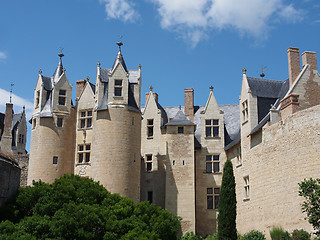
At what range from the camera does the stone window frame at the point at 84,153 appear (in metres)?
32.2

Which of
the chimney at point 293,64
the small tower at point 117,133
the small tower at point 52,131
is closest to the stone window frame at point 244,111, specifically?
the chimney at point 293,64

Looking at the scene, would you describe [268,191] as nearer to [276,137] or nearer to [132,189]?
[276,137]

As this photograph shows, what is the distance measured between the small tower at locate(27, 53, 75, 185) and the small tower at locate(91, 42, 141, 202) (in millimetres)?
2693

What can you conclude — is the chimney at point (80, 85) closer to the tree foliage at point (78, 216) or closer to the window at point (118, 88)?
the window at point (118, 88)

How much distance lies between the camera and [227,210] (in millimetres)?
24219

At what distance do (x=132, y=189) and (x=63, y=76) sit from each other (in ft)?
34.2

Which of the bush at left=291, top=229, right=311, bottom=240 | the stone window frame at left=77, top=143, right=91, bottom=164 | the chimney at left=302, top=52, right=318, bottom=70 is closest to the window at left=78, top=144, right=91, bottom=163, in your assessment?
the stone window frame at left=77, top=143, right=91, bottom=164

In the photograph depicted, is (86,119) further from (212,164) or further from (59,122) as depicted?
(212,164)

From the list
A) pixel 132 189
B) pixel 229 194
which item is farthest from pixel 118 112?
pixel 229 194

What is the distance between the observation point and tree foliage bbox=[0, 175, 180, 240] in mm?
20145

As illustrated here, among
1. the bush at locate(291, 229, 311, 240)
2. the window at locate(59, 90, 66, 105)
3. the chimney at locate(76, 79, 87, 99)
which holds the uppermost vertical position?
the chimney at locate(76, 79, 87, 99)

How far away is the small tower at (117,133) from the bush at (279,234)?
10.0 metres

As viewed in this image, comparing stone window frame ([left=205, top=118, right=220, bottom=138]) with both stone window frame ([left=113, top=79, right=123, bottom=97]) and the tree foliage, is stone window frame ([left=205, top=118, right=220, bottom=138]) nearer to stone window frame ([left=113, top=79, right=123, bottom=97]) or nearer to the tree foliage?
stone window frame ([left=113, top=79, right=123, bottom=97])

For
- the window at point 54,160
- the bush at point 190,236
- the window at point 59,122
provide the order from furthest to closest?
the window at point 59,122 < the window at point 54,160 < the bush at point 190,236
